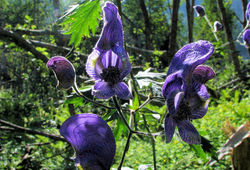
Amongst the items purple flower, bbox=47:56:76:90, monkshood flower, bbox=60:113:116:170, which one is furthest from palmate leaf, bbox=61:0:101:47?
monkshood flower, bbox=60:113:116:170

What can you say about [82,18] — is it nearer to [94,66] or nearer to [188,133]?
[94,66]

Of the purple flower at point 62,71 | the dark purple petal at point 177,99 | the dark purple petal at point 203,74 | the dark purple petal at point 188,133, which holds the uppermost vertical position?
the purple flower at point 62,71

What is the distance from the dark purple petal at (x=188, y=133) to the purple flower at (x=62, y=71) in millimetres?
245

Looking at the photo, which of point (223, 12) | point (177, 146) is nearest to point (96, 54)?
point (177, 146)

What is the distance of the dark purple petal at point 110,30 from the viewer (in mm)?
429

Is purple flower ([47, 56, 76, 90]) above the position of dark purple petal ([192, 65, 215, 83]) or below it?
above

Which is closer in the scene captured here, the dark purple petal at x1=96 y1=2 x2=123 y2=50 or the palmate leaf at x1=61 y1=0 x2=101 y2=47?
the dark purple petal at x1=96 y1=2 x2=123 y2=50

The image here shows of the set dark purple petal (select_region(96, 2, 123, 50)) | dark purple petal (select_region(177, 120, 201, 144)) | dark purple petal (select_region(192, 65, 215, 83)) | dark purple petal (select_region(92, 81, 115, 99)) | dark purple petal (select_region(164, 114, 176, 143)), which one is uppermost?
dark purple petal (select_region(96, 2, 123, 50))

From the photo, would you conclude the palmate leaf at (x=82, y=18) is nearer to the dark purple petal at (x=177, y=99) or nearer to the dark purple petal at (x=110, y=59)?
the dark purple petal at (x=110, y=59)

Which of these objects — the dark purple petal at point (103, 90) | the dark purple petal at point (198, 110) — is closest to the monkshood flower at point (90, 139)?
the dark purple petal at point (103, 90)

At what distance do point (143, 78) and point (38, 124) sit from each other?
2.35 m

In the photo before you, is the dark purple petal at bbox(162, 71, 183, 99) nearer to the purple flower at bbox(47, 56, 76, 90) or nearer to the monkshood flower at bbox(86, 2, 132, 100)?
the monkshood flower at bbox(86, 2, 132, 100)

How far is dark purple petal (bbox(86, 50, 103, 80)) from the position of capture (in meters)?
0.49

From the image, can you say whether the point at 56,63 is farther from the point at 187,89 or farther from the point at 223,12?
the point at 223,12
